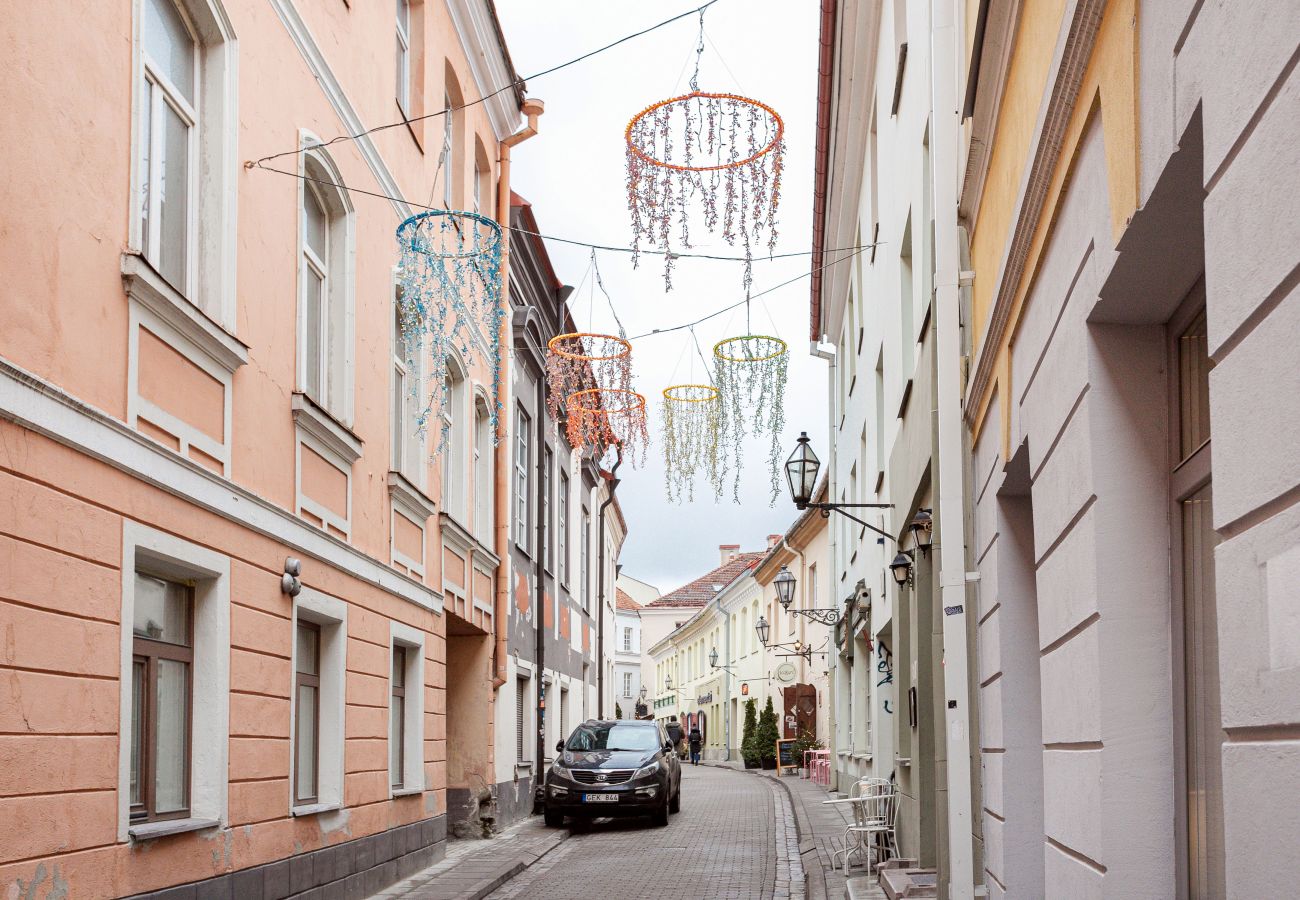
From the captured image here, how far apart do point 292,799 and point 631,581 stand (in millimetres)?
83230

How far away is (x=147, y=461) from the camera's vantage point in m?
7.34

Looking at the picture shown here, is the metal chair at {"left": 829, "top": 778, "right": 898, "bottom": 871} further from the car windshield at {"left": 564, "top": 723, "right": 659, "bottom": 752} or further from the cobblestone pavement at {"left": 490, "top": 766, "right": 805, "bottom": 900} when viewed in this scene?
the car windshield at {"left": 564, "top": 723, "right": 659, "bottom": 752}

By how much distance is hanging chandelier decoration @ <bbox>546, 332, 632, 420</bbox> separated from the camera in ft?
59.3

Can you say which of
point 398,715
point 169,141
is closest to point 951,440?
point 169,141

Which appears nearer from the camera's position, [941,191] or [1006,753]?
[1006,753]

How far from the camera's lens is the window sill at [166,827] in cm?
724

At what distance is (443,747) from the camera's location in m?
15.4

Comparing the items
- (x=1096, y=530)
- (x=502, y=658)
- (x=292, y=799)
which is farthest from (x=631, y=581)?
(x=1096, y=530)

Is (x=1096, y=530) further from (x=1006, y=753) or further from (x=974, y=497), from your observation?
(x=974, y=497)

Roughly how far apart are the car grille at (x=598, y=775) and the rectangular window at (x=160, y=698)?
39.3 feet

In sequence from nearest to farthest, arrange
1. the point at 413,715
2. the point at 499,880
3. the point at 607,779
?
the point at 499,880 < the point at 413,715 < the point at 607,779

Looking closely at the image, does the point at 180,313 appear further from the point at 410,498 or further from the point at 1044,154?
the point at 410,498

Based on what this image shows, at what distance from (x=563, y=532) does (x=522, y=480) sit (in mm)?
5584

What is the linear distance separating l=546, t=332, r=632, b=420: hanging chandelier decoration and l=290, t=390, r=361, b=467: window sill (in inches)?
155
